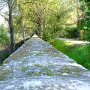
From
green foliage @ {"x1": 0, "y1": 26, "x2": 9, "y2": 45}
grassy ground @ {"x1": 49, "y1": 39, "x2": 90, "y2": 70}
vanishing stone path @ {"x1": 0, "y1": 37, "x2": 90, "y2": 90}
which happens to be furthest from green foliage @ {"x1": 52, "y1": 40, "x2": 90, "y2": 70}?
vanishing stone path @ {"x1": 0, "y1": 37, "x2": 90, "y2": 90}

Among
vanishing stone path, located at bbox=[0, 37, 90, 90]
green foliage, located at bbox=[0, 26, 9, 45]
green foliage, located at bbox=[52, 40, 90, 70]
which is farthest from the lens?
green foliage, located at bbox=[0, 26, 9, 45]

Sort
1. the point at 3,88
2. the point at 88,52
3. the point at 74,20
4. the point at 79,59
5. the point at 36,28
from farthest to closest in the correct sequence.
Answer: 1. the point at 74,20
2. the point at 36,28
3. the point at 79,59
4. the point at 88,52
5. the point at 3,88

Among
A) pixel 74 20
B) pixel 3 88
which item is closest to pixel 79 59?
pixel 3 88

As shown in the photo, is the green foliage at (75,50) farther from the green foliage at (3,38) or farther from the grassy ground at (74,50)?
the green foliage at (3,38)

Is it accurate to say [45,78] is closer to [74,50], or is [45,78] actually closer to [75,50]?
[75,50]

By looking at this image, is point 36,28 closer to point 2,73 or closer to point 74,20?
point 74,20

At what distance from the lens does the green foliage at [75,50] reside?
97.3 feet

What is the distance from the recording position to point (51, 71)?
8383 millimetres

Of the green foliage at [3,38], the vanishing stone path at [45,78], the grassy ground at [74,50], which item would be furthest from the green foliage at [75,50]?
the vanishing stone path at [45,78]

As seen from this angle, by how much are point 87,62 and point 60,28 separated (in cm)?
1893

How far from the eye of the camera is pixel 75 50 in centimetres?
3941

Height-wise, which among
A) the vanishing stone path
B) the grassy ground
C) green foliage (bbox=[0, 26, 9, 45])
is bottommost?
the grassy ground

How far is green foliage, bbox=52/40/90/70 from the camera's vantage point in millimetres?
29664

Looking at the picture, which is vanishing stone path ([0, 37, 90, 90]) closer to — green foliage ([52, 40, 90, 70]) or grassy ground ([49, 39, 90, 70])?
green foliage ([52, 40, 90, 70])
